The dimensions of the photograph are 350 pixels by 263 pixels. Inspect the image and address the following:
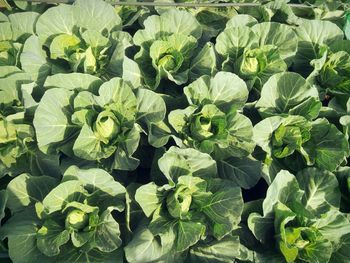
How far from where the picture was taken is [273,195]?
7.12 feet

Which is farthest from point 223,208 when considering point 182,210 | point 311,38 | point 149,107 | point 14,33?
point 14,33

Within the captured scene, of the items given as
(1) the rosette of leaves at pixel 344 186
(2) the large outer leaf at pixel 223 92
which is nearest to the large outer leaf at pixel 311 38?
(2) the large outer leaf at pixel 223 92

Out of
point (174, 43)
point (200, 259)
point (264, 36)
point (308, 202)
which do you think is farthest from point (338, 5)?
point (200, 259)

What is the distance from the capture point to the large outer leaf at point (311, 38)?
9.30ft

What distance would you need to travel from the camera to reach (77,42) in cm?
265

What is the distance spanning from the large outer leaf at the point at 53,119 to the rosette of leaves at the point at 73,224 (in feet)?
0.81

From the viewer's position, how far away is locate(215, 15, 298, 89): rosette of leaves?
2.60 m

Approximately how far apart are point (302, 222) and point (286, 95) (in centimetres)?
81

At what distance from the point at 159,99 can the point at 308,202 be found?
1036 mm

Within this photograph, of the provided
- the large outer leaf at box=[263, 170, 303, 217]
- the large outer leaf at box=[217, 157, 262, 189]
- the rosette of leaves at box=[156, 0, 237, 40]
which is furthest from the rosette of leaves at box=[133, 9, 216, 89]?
the large outer leaf at box=[263, 170, 303, 217]

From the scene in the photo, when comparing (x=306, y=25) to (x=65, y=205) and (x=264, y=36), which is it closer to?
(x=264, y=36)

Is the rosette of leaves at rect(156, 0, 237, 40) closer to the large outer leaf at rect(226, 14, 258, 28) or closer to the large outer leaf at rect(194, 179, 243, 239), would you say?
the large outer leaf at rect(226, 14, 258, 28)

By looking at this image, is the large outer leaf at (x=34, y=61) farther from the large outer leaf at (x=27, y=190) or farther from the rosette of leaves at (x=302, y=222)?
the rosette of leaves at (x=302, y=222)

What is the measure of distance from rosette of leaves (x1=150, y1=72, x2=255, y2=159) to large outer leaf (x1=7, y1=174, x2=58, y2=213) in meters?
0.65
